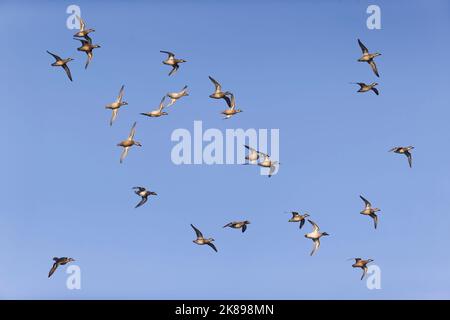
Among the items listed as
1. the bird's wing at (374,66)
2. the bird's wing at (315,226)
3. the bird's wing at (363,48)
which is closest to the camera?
the bird's wing at (363,48)

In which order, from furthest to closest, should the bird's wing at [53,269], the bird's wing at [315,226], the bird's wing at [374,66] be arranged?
the bird's wing at [315,226]
the bird's wing at [374,66]
the bird's wing at [53,269]

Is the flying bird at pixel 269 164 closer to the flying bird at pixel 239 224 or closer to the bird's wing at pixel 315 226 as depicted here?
the flying bird at pixel 239 224

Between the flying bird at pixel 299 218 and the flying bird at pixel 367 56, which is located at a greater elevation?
the flying bird at pixel 367 56

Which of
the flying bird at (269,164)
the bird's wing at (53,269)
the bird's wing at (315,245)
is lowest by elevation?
the bird's wing at (53,269)

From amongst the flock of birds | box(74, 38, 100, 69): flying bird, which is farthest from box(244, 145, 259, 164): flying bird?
box(74, 38, 100, 69): flying bird

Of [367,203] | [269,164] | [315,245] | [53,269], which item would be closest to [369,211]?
[367,203]

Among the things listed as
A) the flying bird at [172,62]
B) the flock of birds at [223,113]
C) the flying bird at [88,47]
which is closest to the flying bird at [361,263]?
the flock of birds at [223,113]

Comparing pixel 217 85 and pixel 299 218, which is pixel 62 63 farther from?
pixel 299 218

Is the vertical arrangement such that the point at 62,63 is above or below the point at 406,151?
above

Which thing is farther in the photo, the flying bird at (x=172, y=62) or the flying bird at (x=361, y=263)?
the flying bird at (x=172, y=62)

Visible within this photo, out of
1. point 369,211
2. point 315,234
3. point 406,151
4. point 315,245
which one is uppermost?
point 406,151
